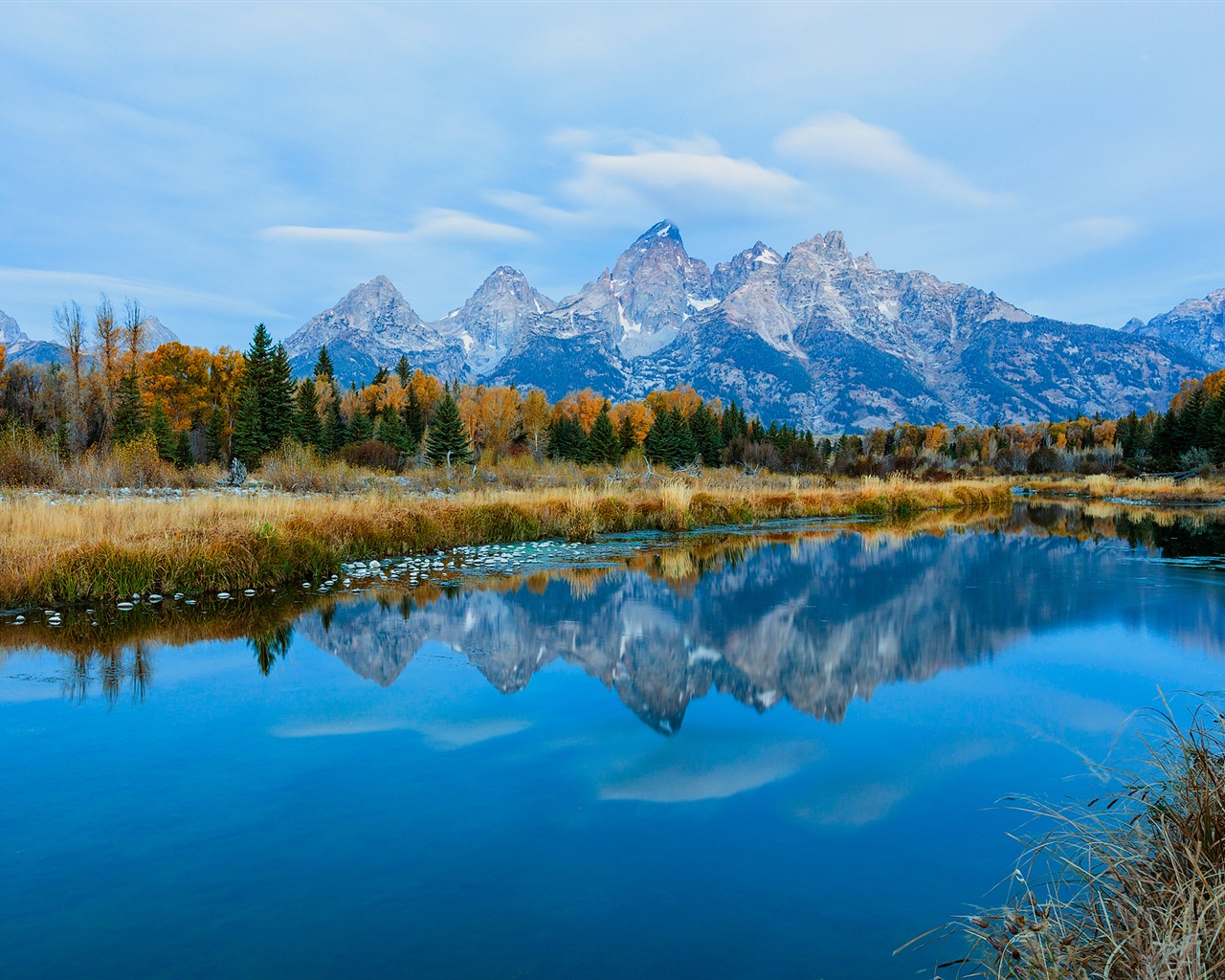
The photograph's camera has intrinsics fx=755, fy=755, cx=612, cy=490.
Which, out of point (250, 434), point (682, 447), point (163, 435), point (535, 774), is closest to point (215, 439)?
point (250, 434)

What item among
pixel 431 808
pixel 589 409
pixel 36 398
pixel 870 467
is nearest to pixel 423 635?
pixel 431 808

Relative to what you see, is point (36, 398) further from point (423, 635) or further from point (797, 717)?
point (797, 717)

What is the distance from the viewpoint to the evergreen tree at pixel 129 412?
42.9m

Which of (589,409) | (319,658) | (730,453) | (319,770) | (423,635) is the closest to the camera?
(319,770)

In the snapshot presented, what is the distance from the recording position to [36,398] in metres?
49.9

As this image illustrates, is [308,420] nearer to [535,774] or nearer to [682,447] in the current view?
[682,447]

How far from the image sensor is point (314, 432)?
53.4m

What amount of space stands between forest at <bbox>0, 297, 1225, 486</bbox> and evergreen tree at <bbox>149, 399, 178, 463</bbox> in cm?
13

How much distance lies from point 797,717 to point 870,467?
4536 centimetres

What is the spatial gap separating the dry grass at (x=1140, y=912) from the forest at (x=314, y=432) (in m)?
25.4

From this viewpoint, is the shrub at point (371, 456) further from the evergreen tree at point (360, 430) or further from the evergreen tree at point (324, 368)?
the evergreen tree at point (324, 368)

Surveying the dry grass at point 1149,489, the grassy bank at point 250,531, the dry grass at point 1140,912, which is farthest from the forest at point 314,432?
the dry grass at point 1140,912

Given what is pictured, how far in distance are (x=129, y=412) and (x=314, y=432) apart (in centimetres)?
1188

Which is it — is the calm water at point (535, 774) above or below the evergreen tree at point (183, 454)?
below
